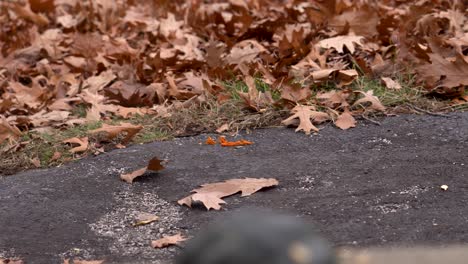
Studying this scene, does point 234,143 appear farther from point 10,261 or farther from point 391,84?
point 10,261

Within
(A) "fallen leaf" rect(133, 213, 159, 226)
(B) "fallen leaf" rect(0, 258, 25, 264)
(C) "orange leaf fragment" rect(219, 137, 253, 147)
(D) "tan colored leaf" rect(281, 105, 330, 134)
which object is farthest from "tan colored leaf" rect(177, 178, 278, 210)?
(B) "fallen leaf" rect(0, 258, 25, 264)

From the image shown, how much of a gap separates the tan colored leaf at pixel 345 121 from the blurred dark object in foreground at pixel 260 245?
301 cm

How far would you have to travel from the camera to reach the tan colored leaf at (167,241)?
3.15 m

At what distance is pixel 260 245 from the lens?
1168 millimetres

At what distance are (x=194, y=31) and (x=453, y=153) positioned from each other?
10.7 ft

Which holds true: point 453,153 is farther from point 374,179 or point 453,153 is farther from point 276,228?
point 276,228

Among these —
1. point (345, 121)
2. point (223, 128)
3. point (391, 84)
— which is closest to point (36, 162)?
point (223, 128)

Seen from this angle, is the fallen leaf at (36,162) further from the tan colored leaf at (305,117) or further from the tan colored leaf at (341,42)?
the tan colored leaf at (341,42)

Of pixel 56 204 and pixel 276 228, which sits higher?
pixel 276 228

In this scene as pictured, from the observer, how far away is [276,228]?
46.7 inches

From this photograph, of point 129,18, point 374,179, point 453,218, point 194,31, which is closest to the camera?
point 453,218

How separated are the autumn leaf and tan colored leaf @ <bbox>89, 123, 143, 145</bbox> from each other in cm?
52

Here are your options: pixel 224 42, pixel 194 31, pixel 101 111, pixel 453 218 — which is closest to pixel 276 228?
pixel 453 218

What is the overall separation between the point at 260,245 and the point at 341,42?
13.5 ft
